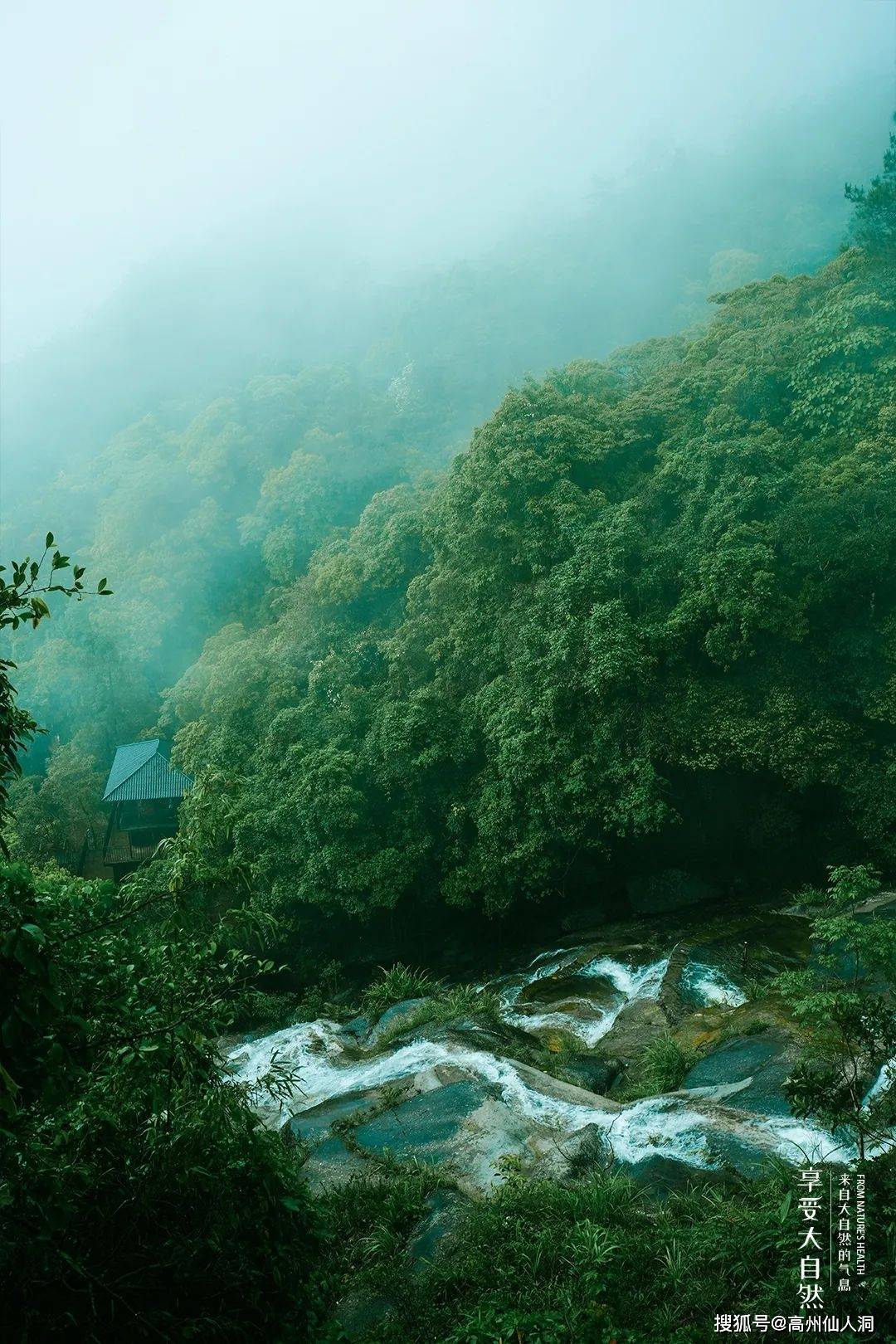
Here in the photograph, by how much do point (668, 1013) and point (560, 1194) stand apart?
5.72 meters

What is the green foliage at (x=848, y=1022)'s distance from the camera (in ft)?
16.0

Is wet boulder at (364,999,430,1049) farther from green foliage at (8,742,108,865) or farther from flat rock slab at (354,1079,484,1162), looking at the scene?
green foliage at (8,742,108,865)

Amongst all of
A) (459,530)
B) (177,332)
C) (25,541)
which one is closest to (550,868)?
(459,530)

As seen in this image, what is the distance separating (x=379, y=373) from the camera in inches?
1946

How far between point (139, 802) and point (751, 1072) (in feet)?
63.9

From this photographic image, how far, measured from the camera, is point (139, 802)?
2356 cm

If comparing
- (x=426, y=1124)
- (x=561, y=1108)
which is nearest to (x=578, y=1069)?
(x=561, y=1108)

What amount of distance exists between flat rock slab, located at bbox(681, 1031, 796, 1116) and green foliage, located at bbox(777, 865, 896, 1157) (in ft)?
1.26

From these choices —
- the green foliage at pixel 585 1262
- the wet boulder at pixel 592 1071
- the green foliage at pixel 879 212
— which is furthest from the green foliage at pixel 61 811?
the green foliage at pixel 879 212

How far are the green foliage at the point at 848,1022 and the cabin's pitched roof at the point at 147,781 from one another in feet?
56.3

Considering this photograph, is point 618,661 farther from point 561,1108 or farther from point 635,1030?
point 561,1108

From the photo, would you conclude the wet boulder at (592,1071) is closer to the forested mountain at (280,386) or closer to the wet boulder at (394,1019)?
the wet boulder at (394,1019)

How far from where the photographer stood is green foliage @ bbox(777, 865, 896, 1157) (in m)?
4.87

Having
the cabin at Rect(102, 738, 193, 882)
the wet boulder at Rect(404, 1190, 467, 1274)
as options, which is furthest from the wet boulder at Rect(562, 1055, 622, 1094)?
the cabin at Rect(102, 738, 193, 882)
